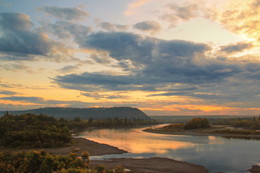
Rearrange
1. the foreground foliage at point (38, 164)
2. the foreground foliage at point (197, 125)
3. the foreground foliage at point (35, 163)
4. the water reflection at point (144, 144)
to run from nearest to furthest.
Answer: the foreground foliage at point (38, 164)
the foreground foliage at point (35, 163)
the water reflection at point (144, 144)
the foreground foliage at point (197, 125)

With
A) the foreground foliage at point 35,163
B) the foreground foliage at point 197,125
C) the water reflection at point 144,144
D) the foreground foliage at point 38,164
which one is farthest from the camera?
the foreground foliage at point 197,125

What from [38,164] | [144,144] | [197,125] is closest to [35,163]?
[38,164]

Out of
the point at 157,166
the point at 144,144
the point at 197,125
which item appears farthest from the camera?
the point at 197,125

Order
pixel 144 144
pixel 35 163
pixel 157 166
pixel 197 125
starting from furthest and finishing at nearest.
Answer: pixel 197 125
pixel 144 144
pixel 157 166
pixel 35 163

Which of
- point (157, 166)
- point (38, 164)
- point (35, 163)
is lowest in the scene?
point (157, 166)

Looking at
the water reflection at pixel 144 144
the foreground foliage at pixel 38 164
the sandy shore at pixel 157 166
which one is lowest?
the water reflection at pixel 144 144

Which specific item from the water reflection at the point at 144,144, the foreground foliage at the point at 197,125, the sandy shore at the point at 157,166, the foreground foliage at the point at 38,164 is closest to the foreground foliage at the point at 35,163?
the foreground foliage at the point at 38,164

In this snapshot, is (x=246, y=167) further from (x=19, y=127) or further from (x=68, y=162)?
(x=19, y=127)

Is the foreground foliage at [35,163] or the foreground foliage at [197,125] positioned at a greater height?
the foreground foliage at [35,163]

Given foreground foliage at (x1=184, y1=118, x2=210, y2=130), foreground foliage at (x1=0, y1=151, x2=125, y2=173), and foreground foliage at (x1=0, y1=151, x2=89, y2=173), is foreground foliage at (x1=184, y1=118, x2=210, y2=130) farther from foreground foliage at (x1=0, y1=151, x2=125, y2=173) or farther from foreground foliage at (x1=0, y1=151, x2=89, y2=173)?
foreground foliage at (x1=0, y1=151, x2=89, y2=173)

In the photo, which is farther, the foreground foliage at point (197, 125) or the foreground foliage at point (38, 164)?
the foreground foliage at point (197, 125)

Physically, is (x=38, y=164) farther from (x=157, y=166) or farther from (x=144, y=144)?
(x=144, y=144)

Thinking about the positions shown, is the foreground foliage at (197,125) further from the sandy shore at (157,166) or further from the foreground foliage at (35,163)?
the foreground foliage at (35,163)

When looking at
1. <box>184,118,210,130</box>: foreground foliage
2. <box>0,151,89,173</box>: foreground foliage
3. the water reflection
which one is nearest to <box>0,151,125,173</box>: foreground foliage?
<box>0,151,89,173</box>: foreground foliage
